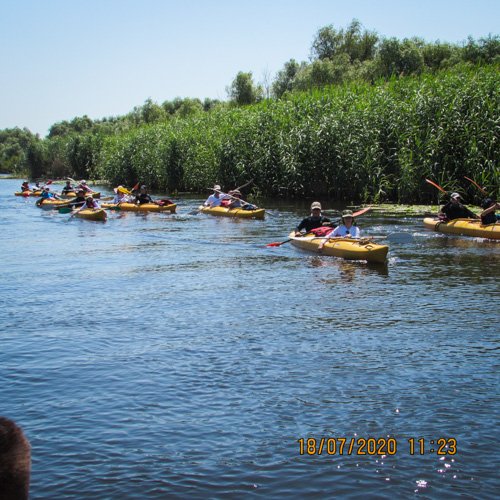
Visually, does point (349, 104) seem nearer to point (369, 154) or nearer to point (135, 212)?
point (369, 154)

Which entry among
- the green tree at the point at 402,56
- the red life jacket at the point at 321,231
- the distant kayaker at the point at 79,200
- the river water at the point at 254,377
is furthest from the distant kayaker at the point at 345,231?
the green tree at the point at 402,56

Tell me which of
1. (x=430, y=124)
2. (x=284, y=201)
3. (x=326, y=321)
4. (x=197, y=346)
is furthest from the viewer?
(x=284, y=201)

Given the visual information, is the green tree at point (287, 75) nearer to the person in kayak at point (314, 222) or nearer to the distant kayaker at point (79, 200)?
the distant kayaker at point (79, 200)

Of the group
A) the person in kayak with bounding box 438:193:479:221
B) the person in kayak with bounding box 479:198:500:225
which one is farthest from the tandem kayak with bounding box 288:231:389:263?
the person in kayak with bounding box 438:193:479:221

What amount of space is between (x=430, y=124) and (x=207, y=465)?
55.1 ft

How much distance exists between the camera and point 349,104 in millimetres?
23266

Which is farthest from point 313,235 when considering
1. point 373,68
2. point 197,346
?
point 373,68

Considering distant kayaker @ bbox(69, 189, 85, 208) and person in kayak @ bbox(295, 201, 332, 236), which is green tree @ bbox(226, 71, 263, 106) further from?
person in kayak @ bbox(295, 201, 332, 236)

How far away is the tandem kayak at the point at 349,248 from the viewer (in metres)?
11.8

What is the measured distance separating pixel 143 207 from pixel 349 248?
11.7 m

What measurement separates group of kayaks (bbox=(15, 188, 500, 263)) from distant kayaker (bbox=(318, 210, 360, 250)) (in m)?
0.14

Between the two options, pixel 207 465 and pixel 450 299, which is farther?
pixel 450 299

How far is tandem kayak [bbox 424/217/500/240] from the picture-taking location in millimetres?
14523
